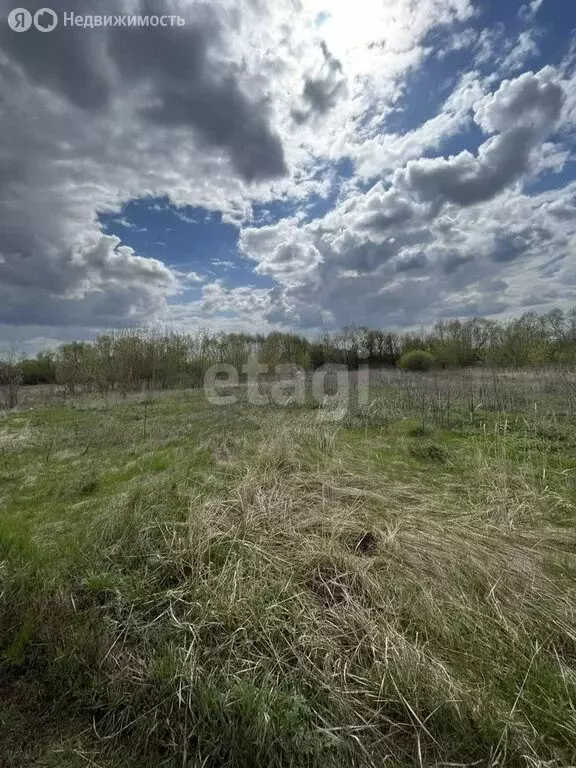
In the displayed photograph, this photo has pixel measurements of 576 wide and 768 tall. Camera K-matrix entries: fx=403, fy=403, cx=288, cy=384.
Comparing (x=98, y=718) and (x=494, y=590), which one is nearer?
(x=98, y=718)

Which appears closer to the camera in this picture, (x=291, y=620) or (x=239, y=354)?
(x=291, y=620)

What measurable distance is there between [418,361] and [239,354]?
60.0 feet

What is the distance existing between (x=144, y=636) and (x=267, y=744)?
1.13 meters

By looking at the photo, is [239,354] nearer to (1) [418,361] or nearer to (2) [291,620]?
(1) [418,361]

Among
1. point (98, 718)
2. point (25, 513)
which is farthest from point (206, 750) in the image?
point (25, 513)

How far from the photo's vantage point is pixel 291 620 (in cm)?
271

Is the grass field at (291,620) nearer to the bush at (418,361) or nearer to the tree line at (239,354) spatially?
the tree line at (239,354)

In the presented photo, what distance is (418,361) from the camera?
136ft

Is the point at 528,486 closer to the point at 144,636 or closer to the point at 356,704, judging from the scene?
the point at 356,704

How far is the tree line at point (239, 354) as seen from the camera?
26.5 m

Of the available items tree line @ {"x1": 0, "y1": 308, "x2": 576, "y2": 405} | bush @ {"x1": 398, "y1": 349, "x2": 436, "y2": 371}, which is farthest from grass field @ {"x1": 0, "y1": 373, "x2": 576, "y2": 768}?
bush @ {"x1": 398, "y1": 349, "x2": 436, "y2": 371}

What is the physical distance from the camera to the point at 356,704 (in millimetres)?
2127

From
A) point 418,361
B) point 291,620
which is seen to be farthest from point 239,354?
point 291,620

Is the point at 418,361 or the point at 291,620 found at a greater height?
the point at 418,361
